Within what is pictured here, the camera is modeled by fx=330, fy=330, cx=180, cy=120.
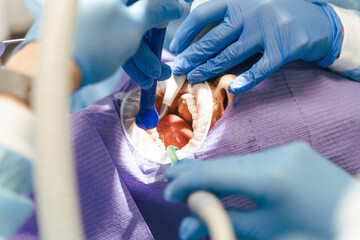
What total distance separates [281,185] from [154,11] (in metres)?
0.47

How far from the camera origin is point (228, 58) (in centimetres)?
108

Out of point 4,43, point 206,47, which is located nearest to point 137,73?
point 206,47

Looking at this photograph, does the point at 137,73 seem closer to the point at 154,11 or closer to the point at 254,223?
the point at 154,11

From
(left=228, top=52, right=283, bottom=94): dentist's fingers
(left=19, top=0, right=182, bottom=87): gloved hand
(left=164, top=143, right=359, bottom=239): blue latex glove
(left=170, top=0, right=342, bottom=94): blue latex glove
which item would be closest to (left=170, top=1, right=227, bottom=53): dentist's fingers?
(left=170, top=0, right=342, bottom=94): blue latex glove

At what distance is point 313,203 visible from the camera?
0.60 m

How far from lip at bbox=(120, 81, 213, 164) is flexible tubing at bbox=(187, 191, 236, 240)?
47cm

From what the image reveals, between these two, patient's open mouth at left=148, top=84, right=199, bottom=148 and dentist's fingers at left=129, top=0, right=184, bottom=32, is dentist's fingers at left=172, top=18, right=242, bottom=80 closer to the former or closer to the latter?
patient's open mouth at left=148, top=84, right=199, bottom=148

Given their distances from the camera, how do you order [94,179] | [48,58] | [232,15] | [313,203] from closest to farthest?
[48,58] → [313,203] → [94,179] → [232,15]

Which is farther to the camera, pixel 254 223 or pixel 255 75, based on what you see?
pixel 255 75

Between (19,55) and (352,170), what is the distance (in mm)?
1016

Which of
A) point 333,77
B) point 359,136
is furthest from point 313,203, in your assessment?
point 333,77

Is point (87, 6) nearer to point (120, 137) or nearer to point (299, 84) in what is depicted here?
point (120, 137)

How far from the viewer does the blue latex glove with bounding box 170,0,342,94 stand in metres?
1.03

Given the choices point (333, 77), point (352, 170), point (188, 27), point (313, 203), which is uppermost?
point (188, 27)
